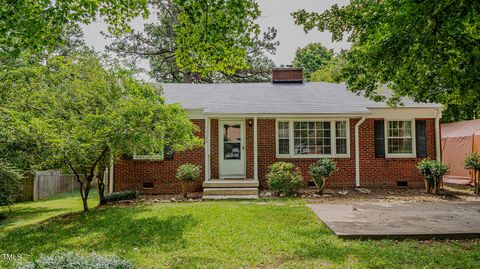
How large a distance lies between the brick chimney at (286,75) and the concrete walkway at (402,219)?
7.93m

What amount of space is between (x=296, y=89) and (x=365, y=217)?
27.2 ft

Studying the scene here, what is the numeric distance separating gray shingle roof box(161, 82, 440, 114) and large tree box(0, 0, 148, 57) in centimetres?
600

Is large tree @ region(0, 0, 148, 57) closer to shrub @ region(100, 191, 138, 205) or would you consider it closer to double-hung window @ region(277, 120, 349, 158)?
shrub @ region(100, 191, 138, 205)

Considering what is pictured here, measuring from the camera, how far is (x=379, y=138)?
40.6ft

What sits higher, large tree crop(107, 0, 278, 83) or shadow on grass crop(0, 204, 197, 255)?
large tree crop(107, 0, 278, 83)

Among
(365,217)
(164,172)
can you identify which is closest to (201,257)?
(365,217)

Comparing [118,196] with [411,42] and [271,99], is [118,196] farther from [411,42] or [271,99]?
[411,42]

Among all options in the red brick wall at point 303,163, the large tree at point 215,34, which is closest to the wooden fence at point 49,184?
the red brick wall at point 303,163

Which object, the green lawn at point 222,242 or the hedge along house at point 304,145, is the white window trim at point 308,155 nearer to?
the hedge along house at point 304,145

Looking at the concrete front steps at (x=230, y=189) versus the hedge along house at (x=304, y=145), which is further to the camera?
the hedge along house at (x=304, y=145)

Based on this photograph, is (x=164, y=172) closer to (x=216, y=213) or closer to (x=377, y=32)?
(x=216, y=213)

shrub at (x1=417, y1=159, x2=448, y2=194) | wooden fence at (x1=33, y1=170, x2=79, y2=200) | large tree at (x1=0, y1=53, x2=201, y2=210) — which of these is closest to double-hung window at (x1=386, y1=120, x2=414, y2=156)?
shrub at (x1=417, y1=159, x2=448, y2=194)

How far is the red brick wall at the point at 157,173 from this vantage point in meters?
11.9

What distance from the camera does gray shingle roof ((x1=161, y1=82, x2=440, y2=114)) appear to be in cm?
1188
